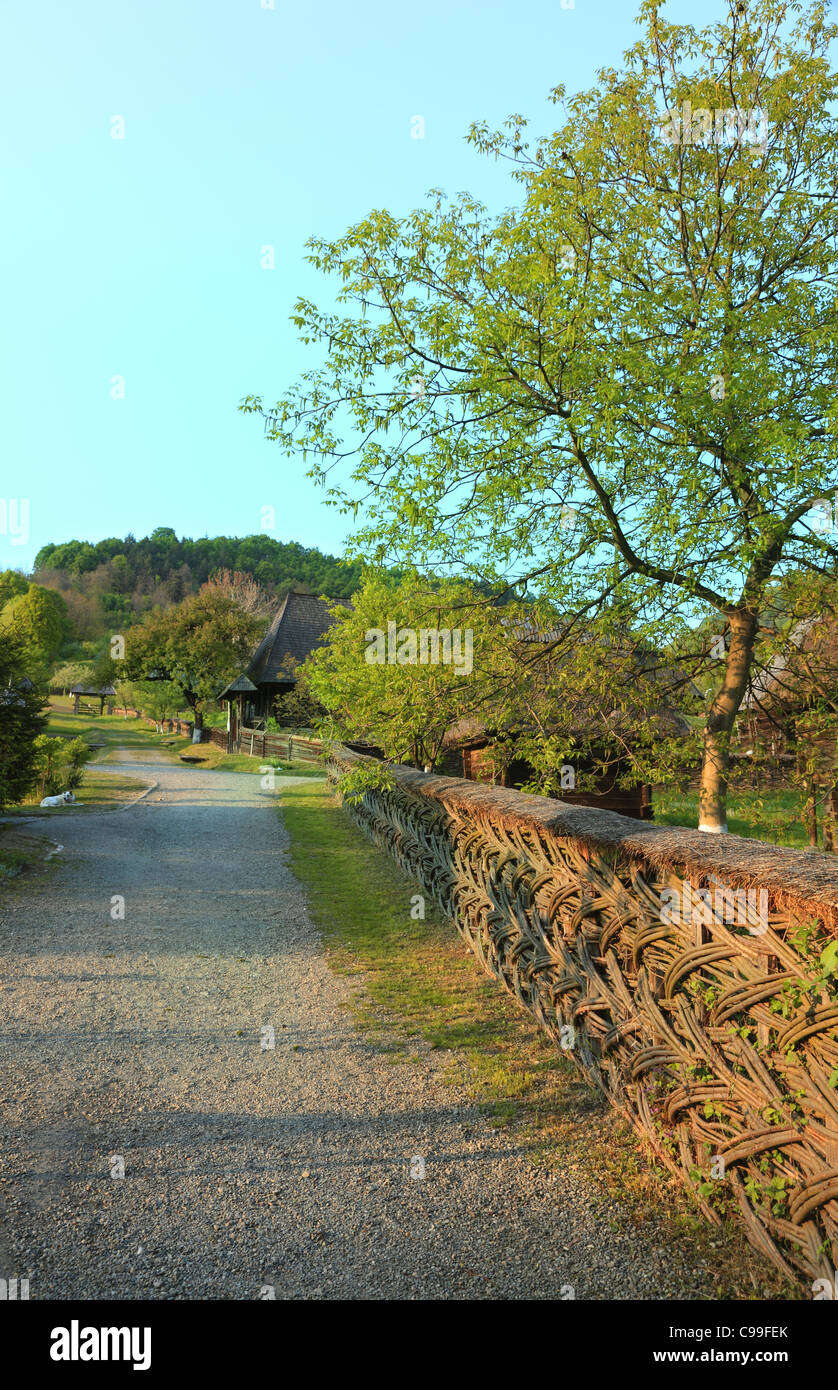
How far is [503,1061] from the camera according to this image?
5516 millimetres

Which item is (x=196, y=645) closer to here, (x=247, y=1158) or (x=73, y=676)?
(x=73, y=676)

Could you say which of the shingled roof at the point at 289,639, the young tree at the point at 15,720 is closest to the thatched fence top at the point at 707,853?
the young tree at the point at 15,720

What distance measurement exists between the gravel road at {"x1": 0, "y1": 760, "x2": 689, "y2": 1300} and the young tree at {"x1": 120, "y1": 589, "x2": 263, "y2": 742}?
38.6 metres

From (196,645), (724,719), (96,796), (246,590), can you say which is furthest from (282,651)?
(724,719)

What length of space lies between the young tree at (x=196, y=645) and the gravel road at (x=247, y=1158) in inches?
1521

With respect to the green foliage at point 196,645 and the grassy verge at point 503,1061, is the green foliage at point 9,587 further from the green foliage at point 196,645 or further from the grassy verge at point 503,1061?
the grassy verge at point 503,1061

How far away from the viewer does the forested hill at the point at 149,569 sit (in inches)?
3406

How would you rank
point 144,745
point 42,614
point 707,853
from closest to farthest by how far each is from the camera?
point 707,853
point 144,745
point 42,614

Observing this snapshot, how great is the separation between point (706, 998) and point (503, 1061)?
2.37 m

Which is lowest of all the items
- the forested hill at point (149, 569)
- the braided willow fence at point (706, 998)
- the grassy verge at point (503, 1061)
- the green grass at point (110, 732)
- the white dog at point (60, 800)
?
the green grass at point (110, 732)

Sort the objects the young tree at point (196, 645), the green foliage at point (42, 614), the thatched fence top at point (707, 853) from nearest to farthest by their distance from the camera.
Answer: the thatched fence top at point (707, 853), the young tree at point (196, 645), the green foliage at point (42, 614)

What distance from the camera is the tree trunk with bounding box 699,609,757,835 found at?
8086mm

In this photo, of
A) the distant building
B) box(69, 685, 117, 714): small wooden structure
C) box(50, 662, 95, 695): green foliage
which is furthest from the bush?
box(69, 685, 117, 714): small wooden structure
